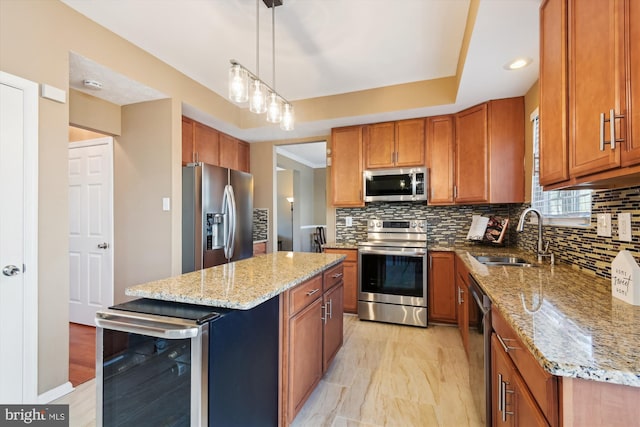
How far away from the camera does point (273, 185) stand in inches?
174

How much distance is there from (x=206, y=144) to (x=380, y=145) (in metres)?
2.13

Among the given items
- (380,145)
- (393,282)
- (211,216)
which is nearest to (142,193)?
(211,216)

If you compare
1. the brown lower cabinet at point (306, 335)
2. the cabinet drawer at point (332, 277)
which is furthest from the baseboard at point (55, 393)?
the cabinet drawer at point (332, 277)

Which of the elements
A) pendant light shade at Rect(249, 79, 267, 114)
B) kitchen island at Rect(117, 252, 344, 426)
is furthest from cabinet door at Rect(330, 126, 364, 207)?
pendant light shade at Rect(249, 79, 267, 114)

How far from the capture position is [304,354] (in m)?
1.79

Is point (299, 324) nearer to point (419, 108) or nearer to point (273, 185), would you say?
point (419, 108)

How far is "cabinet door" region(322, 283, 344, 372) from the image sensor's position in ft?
6.97

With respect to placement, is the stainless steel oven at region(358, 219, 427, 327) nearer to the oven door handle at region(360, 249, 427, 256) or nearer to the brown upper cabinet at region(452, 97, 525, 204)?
the oven door handle at region(360, 249, 427, 256)

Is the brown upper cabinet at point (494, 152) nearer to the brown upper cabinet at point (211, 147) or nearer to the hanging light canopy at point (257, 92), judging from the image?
the hanging light canopy at point (257, 92)

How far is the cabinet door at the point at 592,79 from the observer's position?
3.14ft

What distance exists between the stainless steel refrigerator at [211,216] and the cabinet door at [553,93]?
2.80 m

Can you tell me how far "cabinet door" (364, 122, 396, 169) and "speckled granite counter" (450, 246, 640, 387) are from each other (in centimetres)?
206

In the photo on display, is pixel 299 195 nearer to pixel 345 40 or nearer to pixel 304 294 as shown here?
pixel 345 40

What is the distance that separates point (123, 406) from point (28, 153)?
165cm
